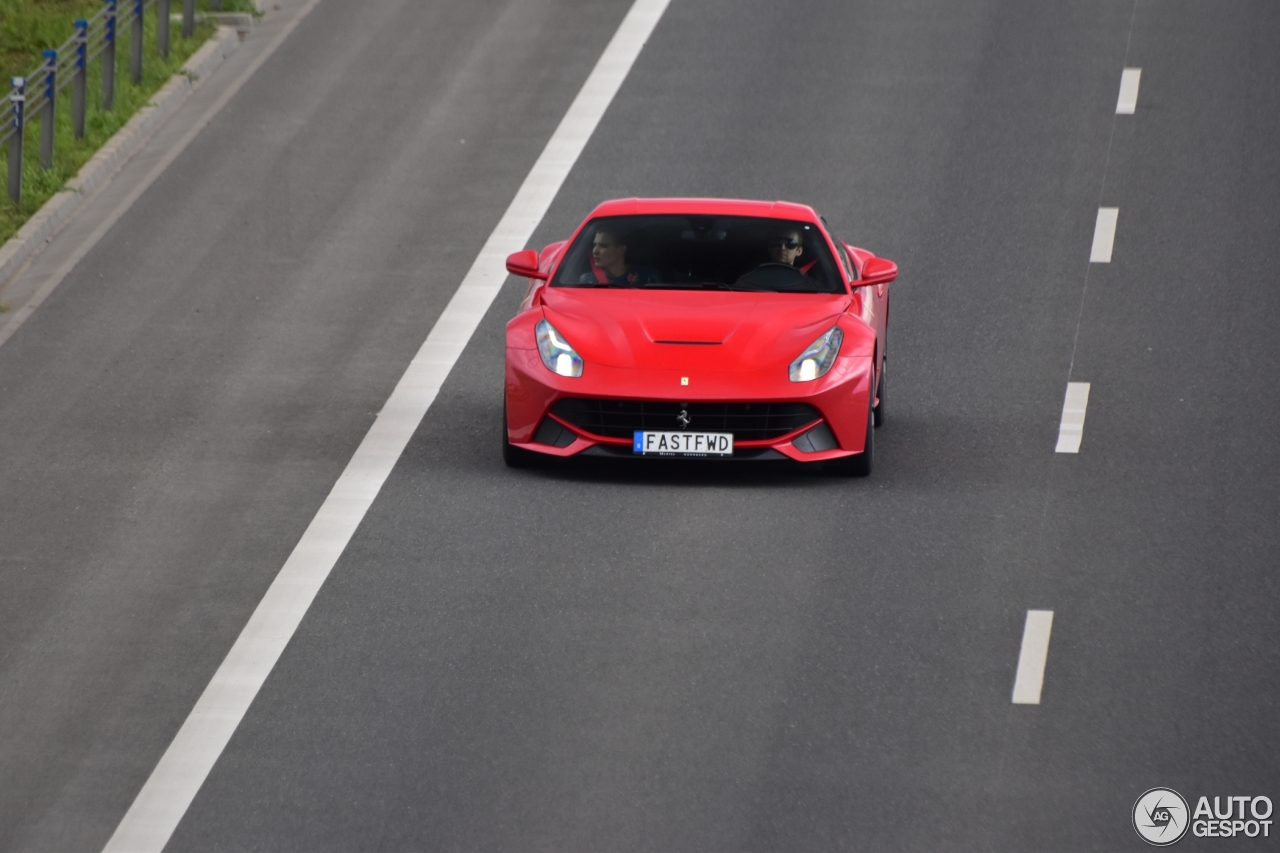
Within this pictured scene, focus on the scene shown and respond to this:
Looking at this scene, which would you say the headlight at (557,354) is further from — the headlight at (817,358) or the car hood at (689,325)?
the headlight at (817,358)

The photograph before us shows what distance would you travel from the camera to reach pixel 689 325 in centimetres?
1232

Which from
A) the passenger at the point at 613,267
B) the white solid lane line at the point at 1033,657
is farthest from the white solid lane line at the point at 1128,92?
the white solid lane line at the point at 1033,657

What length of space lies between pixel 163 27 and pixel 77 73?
234 centimetres

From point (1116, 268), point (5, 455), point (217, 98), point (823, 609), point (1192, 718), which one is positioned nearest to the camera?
point (1192, 718)

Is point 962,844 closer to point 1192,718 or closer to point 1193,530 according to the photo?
point 1192,718

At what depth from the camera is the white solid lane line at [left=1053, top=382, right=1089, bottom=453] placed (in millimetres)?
13234

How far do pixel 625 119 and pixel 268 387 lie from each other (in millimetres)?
7271

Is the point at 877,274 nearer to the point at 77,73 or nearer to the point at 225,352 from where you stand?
the point at 225,352

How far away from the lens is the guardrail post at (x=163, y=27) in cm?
2222

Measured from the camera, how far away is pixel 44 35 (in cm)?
2447

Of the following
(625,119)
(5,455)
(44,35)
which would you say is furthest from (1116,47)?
(5,455)

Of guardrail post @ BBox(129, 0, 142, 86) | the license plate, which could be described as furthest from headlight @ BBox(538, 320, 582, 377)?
guardrail post @ BBox(129, 0, 142, 86)

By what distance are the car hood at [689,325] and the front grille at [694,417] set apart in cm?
22

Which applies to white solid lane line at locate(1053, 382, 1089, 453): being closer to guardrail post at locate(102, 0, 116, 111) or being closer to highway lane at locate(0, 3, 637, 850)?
highway lane at locate(0, 3, 637, 850)
